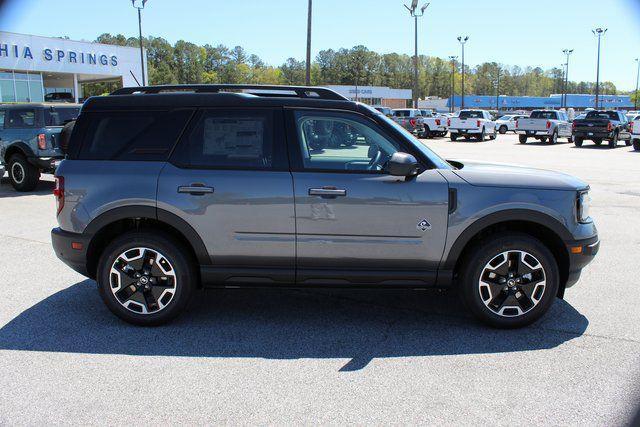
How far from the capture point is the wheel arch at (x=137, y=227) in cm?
452

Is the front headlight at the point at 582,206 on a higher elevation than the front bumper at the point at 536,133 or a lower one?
lower

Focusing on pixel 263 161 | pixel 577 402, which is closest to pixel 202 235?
pixel 263 161

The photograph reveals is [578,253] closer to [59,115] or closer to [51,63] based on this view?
[59,115]

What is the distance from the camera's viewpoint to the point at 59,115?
12703mm

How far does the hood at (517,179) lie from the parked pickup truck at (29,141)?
10.4 meters

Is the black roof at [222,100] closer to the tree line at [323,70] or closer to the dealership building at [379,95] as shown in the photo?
the dealership building at [379,95]

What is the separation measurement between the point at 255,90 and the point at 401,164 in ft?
5.35

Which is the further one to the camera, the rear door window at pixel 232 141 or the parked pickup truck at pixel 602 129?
the parked pickup truck at pixel 602 129

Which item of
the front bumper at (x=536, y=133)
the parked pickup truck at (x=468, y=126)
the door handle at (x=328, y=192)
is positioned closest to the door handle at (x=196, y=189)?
the door handle at (x=328, y=192)

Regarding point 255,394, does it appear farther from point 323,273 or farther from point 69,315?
point 69,315

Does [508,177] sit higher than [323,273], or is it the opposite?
[508,177]

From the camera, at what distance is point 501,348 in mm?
4250

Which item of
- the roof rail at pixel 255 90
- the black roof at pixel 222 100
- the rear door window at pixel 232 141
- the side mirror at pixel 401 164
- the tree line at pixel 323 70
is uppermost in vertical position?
the tree line at pixel 323 70

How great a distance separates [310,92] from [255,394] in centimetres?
260
